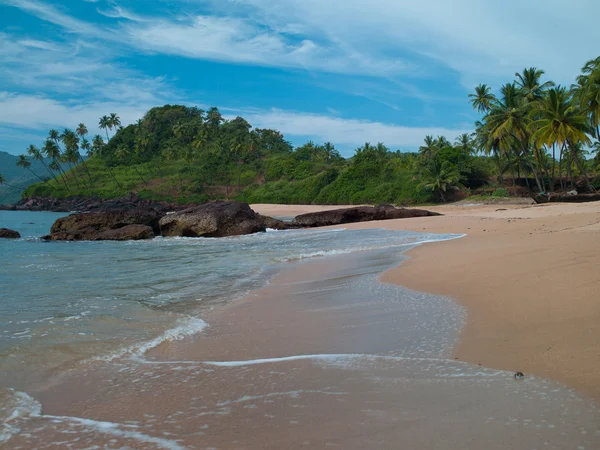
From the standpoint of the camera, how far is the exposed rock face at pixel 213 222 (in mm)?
18656

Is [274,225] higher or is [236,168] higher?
[236,168]

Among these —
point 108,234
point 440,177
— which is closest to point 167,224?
point 108,234

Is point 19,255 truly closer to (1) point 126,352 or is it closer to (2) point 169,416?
(1) point 126,352

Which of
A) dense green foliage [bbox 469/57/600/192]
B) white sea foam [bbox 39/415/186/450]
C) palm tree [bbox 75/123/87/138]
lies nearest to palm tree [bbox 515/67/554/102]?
dense green foliage [bbox 469/57/600/192]

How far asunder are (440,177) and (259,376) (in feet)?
142

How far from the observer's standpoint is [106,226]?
20.0 metres

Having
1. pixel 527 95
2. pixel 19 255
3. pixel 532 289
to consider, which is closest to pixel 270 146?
pixel 527 95

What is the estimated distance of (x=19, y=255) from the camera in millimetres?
12969

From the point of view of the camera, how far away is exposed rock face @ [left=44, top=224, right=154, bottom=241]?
18.3m

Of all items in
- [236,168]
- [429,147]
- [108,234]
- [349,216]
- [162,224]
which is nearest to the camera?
[108,234]

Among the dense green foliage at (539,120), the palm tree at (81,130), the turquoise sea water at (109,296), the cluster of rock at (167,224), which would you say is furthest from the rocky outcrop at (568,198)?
the palm tree at (81,130)

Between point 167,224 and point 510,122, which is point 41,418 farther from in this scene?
point 510,122

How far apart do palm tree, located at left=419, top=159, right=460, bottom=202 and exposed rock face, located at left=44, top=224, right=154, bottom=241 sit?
32188 millimetres

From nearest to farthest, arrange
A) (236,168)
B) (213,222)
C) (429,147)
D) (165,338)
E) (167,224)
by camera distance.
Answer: (165,338) < (213,222) < (167,224) < (429,147) < (236,168)
